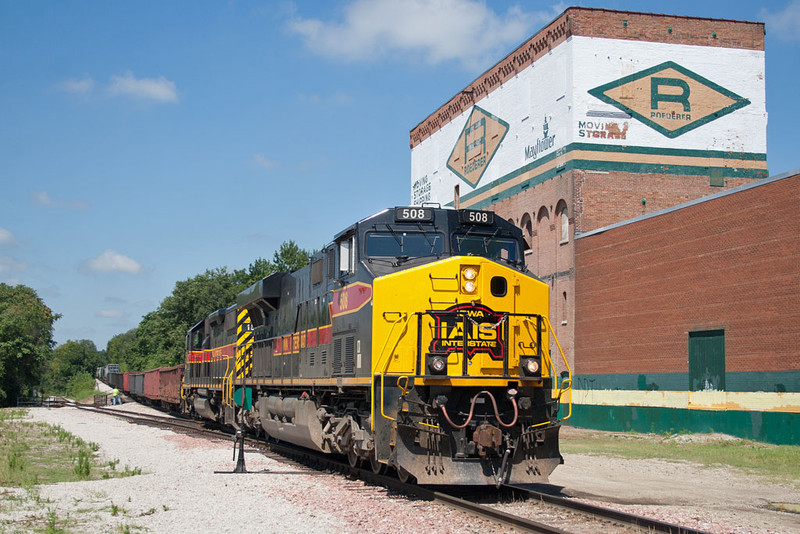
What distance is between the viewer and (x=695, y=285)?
93.5 feet

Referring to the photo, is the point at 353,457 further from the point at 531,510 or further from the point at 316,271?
the point at 531,510

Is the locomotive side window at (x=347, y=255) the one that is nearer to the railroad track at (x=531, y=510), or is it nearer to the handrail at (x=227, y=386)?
the railroad track at (x=531, y=510)

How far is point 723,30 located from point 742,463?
27295 millimetres

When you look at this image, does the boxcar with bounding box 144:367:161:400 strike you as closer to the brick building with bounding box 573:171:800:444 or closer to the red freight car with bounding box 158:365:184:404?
the red freight car with bounding box 158:365:184:404

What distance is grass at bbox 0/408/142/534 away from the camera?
959 centimetres

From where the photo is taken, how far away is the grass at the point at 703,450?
1706 centimetres

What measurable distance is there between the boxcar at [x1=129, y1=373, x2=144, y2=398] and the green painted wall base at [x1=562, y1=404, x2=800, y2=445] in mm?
33851

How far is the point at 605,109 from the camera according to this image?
121 ft

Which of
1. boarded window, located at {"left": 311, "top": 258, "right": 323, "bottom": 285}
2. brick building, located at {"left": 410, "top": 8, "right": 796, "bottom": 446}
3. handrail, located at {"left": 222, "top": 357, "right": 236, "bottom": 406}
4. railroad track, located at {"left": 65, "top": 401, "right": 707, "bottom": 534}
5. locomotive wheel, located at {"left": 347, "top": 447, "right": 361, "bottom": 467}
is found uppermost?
brick building, located at {"left": 410, "top": 8, "right": 796, "bottom": 446}

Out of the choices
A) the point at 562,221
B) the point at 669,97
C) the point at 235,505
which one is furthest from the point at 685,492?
the point at 669,97

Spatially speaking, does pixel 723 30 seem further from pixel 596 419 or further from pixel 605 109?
pixel 596 419

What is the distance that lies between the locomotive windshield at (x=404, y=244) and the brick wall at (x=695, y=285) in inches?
645

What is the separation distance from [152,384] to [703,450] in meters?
36.3

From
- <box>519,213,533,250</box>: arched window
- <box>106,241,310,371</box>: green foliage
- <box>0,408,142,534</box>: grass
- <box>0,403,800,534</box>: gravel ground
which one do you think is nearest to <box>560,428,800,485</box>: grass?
<box>0,403,800,534</box>: gravel ground
